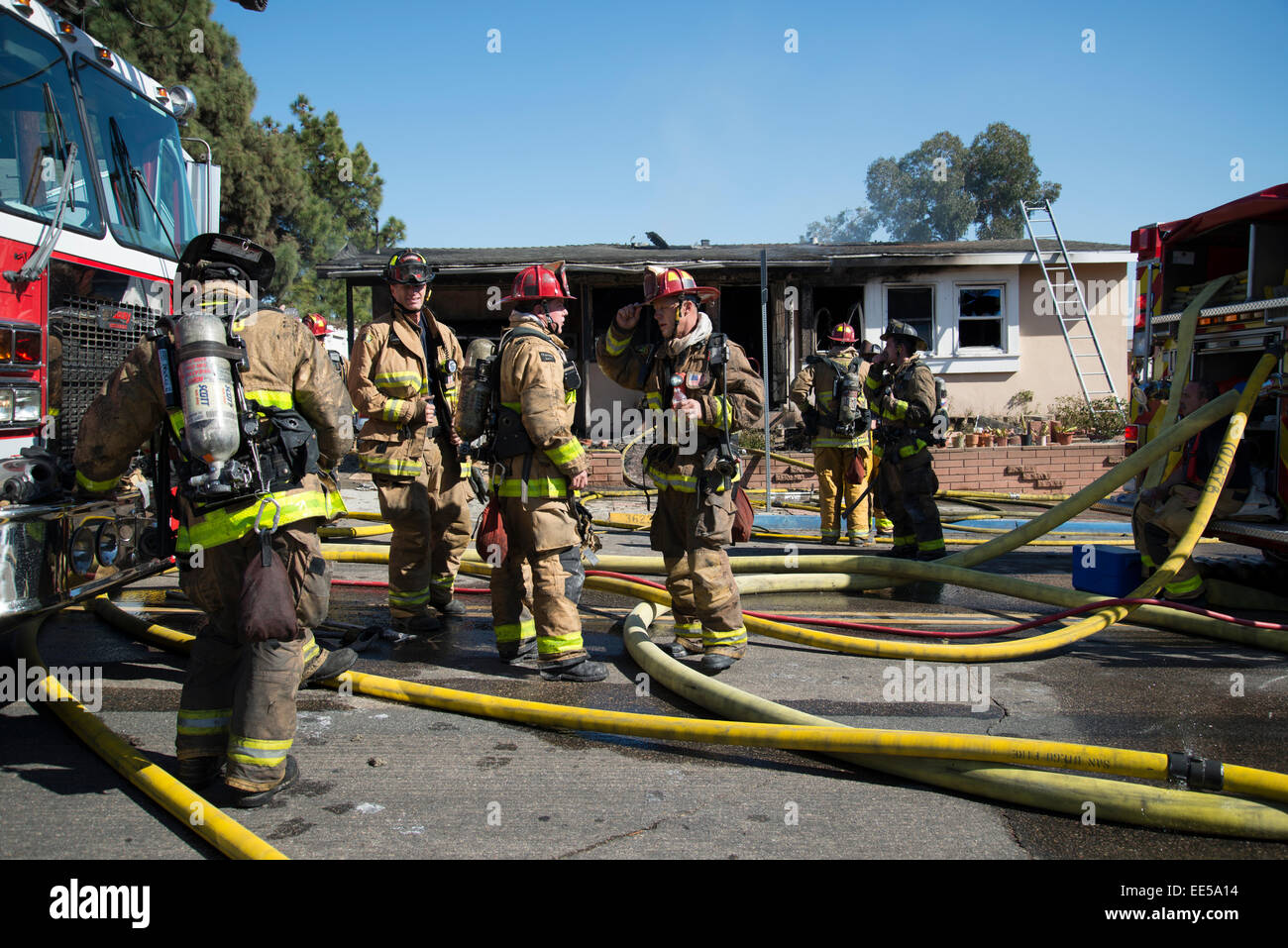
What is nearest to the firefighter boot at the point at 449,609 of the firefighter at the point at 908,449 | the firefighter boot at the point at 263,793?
the firefighter boot at the point at 263,793

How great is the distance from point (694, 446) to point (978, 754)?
2137mm

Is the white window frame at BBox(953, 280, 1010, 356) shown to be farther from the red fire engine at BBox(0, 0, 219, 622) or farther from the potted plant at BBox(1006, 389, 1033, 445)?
the red fire engine at BBox(0, 0, 219, 622)

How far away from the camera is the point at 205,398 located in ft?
9.84

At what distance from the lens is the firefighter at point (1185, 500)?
5547mm

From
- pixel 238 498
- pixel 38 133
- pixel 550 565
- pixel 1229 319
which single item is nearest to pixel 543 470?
pixel 550 565

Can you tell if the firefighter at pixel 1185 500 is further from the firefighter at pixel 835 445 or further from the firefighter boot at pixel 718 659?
the firefighter boot at pixel 718 659

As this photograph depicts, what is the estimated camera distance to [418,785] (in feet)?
10.7

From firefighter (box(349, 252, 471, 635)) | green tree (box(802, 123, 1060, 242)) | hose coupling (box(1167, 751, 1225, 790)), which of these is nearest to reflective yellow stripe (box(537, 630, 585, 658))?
firefighter (box(349, 252, 471, 635))

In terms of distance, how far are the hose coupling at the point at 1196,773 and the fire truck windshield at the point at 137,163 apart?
4.96m

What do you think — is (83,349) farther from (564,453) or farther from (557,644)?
(557,644)
